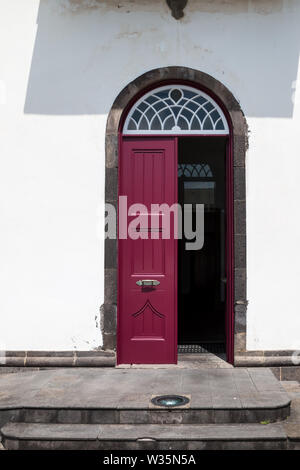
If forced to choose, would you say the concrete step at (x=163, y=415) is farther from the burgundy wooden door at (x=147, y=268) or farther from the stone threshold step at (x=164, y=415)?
the burgundy wooden door at (x=147, y=268)

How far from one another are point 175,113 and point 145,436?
3912 millimetres

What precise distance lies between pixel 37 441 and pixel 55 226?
2594 millimetres

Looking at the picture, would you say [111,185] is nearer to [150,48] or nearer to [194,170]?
[150,48]

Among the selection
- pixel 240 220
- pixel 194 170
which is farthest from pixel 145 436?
pixel 194 170

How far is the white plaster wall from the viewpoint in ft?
18.7

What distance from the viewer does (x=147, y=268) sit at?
232 inches

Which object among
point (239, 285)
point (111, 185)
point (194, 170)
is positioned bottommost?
point (239, 285)

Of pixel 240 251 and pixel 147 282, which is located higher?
pixel 240 251

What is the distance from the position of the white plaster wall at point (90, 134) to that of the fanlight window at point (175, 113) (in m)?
0.33

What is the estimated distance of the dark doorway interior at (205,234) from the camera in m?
10.6

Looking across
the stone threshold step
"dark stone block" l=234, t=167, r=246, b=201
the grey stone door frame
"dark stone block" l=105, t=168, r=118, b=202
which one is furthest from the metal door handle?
the stone threshold step

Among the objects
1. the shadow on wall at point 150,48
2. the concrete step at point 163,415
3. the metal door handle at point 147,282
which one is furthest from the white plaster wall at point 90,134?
the concrete step at point 163,415

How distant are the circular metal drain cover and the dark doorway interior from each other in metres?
5.37
